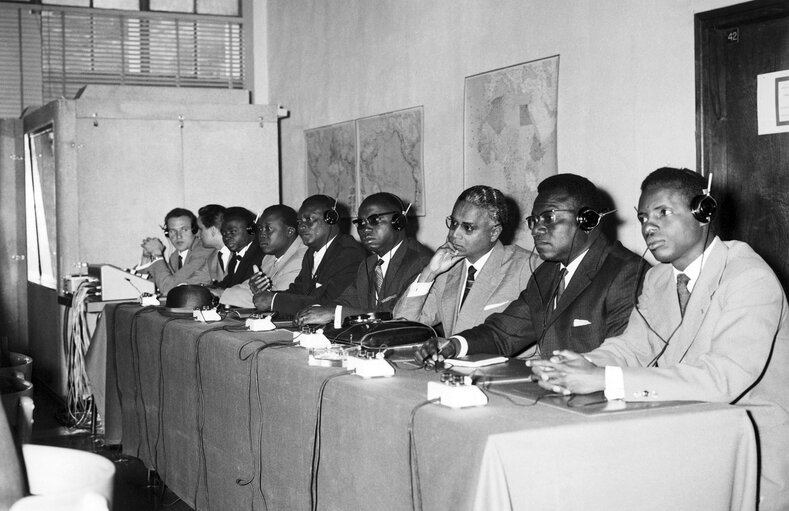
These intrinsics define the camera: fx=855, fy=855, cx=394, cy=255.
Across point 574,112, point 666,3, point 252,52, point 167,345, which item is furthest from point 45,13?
point 666,3

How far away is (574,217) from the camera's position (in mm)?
3211

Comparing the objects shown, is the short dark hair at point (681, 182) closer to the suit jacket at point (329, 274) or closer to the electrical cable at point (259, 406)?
the electrical cable at point (259, 406)

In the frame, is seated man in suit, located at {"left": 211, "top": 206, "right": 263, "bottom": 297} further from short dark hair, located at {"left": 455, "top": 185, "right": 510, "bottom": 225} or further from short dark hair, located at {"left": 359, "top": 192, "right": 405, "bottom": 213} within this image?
short dark hair, located at {"left": 455, "top": 185, "right": 510, "bottom": 225}

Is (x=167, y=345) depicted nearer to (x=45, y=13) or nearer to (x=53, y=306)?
(x=53, y=306)

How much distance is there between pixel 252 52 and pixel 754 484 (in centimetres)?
663

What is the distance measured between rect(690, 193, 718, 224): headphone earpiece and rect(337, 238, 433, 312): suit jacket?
1801 millimetres

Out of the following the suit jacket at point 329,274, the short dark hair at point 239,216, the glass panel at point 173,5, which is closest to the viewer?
the suit jacket at point 329,274

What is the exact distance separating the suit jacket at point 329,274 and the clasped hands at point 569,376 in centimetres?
228

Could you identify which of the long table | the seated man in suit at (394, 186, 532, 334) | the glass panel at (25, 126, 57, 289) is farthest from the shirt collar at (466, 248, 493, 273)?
the glass panel at (25, 126, 57, 289)

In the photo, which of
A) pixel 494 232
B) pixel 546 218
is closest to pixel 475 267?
pixel 494 232

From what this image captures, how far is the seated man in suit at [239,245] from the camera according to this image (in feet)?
19.1

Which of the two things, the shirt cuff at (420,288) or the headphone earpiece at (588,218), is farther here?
the shirt cuff at (420,288)

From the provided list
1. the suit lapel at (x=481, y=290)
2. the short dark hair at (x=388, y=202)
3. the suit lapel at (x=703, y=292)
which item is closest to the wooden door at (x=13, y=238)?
the short dark hair at (x=388, y=202)

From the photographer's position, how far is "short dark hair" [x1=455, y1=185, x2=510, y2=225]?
3.63 metres
